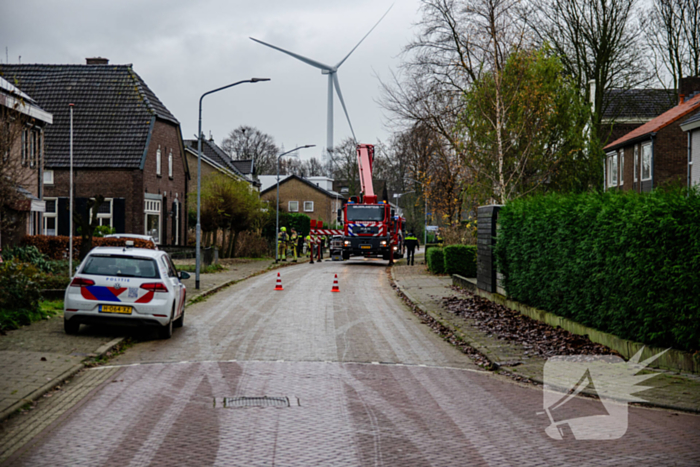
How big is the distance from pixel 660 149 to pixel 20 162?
101 ft

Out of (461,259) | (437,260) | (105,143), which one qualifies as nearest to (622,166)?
(437,260)

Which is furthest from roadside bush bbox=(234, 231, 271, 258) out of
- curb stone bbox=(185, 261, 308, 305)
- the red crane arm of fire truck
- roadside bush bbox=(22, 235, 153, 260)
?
roadside bush bbox=(22, 235, 153, 260)

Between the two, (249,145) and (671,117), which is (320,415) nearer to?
(671,117)

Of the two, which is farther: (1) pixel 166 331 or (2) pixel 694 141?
(2) pixel 694 141

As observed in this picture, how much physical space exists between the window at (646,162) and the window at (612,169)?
207 inches

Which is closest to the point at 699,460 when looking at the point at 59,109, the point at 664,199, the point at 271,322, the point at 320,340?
the point at 664,199

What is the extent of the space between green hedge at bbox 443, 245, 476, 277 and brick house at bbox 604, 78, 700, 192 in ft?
34.7

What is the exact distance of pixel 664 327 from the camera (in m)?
9.80

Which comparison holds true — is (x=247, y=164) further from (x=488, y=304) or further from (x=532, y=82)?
(x=488, y=304)

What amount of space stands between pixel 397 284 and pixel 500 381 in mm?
16191

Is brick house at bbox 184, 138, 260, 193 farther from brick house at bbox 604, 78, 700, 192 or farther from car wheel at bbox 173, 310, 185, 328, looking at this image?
car wheel at bbox 173, 310, 185, 328

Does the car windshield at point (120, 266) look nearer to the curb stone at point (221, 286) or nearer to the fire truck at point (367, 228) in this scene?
the curb stone at point (221, 286)

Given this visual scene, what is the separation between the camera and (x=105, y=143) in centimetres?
3738

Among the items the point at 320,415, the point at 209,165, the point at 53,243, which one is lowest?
the point at 320,415
